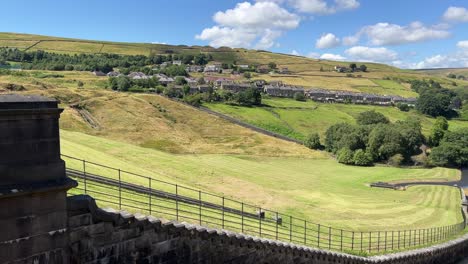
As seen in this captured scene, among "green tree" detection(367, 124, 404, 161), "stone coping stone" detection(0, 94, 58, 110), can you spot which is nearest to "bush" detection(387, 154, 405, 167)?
"green tree" detection(367, 124, 404, 161)

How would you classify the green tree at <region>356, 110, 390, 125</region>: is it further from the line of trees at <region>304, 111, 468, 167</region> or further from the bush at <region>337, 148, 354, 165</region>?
the bush at <region>337, 148, 354, 165</region>

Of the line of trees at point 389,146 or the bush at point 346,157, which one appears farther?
the line of trees at point 389,146

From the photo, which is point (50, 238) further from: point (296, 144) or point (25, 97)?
point (296, 144)

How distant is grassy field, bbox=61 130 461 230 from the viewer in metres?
35.8

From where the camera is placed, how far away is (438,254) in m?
25.8

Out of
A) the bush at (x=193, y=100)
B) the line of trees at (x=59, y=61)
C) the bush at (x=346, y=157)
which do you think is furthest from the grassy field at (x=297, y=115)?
the line of trees at (x=59, y=61)

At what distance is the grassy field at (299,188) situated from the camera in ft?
117

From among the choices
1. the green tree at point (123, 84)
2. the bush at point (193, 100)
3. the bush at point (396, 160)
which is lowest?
the bush at point (396, 160)

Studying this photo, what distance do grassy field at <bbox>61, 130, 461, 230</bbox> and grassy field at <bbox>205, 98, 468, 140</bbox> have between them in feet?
111

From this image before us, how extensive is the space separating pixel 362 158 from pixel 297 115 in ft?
112

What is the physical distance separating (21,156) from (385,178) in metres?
66.5

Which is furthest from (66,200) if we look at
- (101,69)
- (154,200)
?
(101,69)

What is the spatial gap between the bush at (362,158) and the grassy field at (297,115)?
726 inches

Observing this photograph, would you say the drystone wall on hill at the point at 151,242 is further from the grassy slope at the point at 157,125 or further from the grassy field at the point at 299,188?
the grassy slope at the point at 157,125
